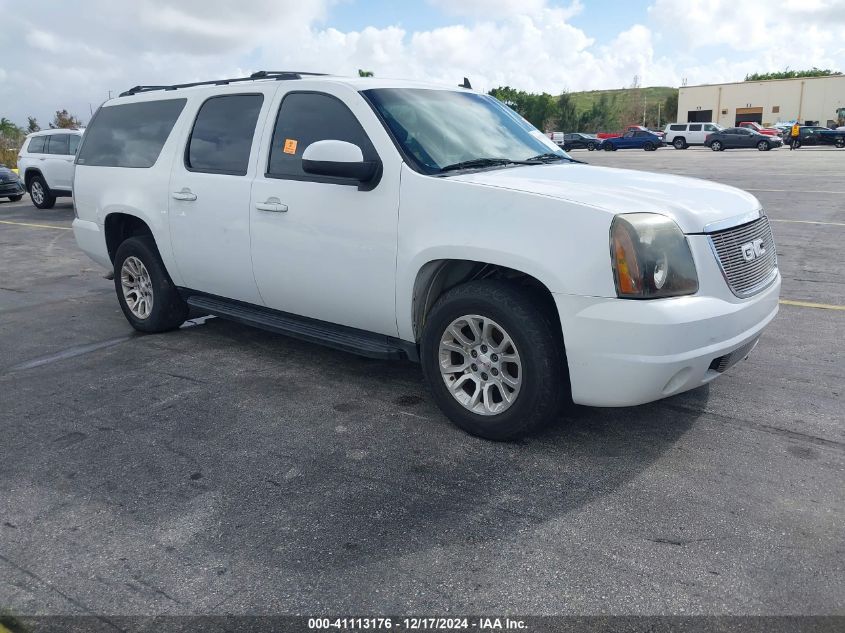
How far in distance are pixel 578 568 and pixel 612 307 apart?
117cm

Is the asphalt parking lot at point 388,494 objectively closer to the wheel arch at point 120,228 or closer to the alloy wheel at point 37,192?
the wheel arch at point 120,228

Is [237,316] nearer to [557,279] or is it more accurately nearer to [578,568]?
[557,279]

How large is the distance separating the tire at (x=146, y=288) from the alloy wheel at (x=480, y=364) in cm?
285

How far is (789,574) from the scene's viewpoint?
8.91ft

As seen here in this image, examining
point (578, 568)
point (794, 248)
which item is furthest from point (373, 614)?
point (794, 248)

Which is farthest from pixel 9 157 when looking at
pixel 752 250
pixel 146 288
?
pixel 752 250

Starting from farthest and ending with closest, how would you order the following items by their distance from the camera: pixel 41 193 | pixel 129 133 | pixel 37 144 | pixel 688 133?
pixel 688 133 → pixel 37 144 → pixel 41 193 → pixel 129 133

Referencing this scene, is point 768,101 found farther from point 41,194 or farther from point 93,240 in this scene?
point 93,240

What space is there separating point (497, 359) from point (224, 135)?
2.62m

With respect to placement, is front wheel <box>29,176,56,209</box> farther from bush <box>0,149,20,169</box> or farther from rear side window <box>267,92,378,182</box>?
bush <box>0,149,20,169</box>

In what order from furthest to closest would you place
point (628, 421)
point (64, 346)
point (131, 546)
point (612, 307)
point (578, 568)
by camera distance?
point (64, 346)
point (628, 421)
point (612, 307)
point (131, 546)
point (578, 568)

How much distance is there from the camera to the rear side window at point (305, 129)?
4.36m

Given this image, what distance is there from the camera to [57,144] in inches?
679

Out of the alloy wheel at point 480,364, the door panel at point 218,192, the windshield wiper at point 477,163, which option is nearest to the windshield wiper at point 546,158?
the windshield wiper at point 477,163
